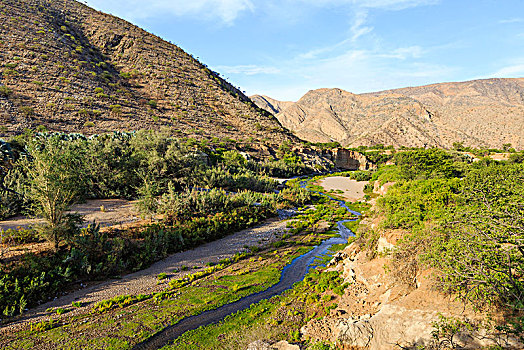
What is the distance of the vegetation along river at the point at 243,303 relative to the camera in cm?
932

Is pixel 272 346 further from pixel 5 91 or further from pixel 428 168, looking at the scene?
pixel 5 91

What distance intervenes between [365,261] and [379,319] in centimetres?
530

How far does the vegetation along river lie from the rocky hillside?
41010 millimetres

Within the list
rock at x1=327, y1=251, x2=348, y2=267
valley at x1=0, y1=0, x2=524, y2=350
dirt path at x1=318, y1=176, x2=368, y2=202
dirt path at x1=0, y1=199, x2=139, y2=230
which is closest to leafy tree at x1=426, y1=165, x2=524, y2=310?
valley at x1=0, y1=0, x2=524, y2=350

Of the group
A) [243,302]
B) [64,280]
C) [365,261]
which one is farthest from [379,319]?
[64,280]

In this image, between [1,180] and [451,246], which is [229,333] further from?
[1,180]

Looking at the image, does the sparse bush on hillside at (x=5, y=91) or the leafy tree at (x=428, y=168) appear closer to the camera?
the leafy tree at (x=428, y=168)

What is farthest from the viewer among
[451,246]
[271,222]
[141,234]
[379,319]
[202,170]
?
[202,170]

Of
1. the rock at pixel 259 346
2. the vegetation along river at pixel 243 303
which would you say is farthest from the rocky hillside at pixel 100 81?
the rock at pixel 259 346

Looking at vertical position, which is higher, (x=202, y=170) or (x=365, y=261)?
Answer: (x=202, y=170)

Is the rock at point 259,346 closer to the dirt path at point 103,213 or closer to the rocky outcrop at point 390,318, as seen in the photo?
the rocky outcrop at point 390,318

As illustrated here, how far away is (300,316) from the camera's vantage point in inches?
413

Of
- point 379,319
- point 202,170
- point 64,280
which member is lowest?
point 379,319

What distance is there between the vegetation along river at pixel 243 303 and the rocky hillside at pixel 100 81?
41.0 m
